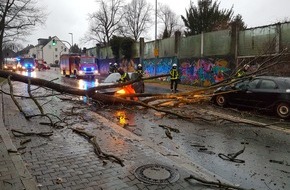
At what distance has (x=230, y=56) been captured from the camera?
73.7 ft

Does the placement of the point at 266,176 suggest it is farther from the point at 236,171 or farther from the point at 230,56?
the point at 230,56

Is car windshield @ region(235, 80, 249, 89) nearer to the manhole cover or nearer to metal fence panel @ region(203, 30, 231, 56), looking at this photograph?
the manhole cover

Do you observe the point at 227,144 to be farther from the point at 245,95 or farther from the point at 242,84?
the point at 242,84

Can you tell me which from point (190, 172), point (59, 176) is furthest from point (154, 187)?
point (59, 176)

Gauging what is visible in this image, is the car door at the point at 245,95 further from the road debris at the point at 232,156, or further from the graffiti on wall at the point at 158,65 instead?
the graffiti on wall at the point at 158,65

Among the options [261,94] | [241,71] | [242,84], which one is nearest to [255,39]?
[241,71]

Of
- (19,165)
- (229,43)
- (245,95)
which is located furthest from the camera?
(229,43)

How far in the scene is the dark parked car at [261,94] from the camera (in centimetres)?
1079

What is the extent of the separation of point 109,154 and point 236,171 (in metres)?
2.53

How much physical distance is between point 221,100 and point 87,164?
8.77 metres

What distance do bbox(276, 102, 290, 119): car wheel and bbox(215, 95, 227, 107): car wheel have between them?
8.34 feet

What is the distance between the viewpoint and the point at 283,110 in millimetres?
10750

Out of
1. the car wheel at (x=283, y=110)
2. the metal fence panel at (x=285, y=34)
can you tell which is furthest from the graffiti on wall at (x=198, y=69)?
the car wheel at (x=283, y=110)

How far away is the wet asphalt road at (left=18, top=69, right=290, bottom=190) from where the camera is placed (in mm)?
5461
